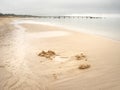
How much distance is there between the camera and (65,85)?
349 centimetres

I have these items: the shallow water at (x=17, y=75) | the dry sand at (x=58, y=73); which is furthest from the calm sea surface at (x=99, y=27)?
the shallow water at (x=17, y=75)

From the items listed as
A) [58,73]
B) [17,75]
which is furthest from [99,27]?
[17,75]

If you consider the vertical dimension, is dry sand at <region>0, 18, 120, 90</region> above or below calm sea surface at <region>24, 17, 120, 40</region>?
above

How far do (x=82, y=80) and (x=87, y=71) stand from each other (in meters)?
0.59

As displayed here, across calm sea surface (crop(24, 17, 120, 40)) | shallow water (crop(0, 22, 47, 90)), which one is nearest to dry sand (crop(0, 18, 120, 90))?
shallow water (crop(0, 22, 47, 90))

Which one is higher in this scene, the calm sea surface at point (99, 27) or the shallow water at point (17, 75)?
the shallow water at point (17, 75)

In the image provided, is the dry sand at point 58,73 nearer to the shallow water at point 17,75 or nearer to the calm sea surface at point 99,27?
the shallow water at point 17,75

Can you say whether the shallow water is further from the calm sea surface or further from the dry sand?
the calm sea surface

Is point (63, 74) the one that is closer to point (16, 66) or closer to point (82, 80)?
point (82, 80)

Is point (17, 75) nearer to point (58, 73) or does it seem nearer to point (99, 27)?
point (58, 73)

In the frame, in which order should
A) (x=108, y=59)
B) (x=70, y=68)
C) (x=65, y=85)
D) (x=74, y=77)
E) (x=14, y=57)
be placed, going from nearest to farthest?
(x=65, y=85) < (x=74, y=77) < (x=70, y=68) < (x=108, y=59) < (x=14, y=57)

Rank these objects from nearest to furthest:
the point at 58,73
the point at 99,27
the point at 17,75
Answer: the point at 17,75, the point at 58,73, the point at 99,27

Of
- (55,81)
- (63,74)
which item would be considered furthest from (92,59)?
(55,81)

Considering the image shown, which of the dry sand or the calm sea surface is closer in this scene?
the dry sand
